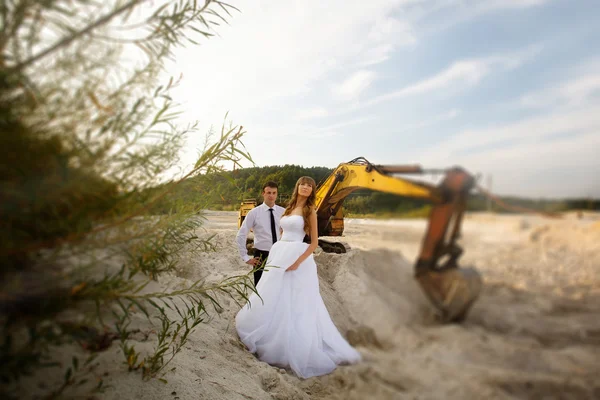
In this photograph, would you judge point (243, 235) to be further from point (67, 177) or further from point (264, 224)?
point (67, 177)

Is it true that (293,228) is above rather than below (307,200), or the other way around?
below

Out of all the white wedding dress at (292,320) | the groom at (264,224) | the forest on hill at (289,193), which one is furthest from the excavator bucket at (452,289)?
the groom at (264,224)

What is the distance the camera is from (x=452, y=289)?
141cm

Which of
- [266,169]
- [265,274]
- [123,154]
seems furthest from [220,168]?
[266,169]

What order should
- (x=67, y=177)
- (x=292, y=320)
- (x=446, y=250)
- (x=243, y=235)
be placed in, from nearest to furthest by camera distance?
(x=67, y=177), (x=446, y=250), (x=292, y=320), (x=243, y=235)

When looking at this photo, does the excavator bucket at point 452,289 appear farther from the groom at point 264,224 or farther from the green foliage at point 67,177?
the groom at point 264,224

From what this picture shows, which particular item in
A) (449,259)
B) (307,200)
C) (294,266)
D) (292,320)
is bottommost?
(292,320)

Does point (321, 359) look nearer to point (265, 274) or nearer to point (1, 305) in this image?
point (265, 274)

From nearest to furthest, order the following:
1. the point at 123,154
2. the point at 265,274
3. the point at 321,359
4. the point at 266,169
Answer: the point at 123,154 < the point at 321,359 < the point at 265,274 < the point at 266,169

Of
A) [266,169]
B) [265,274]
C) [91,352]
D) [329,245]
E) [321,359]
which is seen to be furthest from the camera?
[329,245]

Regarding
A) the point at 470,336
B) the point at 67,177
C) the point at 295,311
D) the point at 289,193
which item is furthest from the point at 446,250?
the point at 289,193

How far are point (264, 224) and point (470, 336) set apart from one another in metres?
2.41

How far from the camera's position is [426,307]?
5.08ft

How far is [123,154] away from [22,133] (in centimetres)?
24
